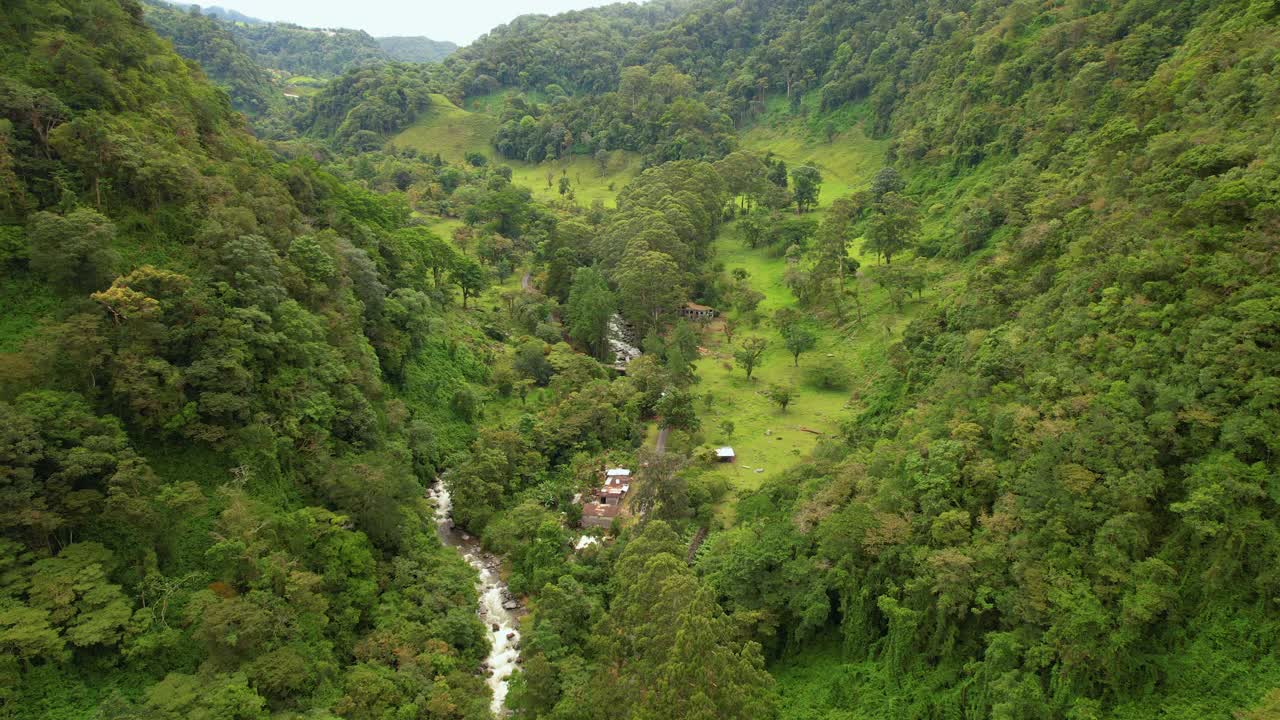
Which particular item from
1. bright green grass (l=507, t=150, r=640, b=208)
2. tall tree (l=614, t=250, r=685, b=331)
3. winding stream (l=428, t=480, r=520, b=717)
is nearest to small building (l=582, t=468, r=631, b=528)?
winding stream (l=428, t=480, r=520, b=717)

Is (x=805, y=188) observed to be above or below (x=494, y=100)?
below

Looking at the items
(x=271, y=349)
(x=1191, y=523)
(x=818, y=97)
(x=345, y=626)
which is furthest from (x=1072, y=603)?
(x=818, y=97)

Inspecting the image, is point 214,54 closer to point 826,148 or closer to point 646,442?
point 826,148

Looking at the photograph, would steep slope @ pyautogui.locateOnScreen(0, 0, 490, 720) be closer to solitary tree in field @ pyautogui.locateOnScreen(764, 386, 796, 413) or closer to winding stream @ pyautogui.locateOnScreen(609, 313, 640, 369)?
solitary tree in field @ pyautogui.locateOnScreen(764, 386, 796, 413)

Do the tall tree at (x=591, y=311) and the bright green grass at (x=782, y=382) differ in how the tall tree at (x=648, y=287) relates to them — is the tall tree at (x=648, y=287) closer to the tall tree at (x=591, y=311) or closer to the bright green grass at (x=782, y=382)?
the tall tree at (x=591, y=311)

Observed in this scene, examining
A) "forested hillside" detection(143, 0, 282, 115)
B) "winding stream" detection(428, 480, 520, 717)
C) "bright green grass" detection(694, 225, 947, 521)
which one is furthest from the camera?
"forested hillside" detection(143, 0, 282, 115)

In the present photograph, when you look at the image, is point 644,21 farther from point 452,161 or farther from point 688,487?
point 688,487

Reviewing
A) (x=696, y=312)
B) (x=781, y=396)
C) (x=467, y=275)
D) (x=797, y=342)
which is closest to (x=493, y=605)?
(x=781, y=396)

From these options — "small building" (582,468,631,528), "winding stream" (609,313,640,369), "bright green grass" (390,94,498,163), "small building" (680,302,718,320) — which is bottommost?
"winding stream" (609,313,640,369)
